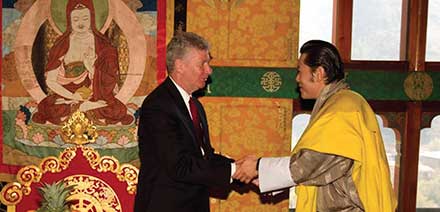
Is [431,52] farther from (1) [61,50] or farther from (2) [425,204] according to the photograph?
(1) [61,50]

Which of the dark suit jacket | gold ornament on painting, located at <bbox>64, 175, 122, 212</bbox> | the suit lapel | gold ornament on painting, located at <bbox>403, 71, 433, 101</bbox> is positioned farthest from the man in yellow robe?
gold ornament on painting, located at <bbox>403, 71, 433, 101</bbox>

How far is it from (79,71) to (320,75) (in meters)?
2.39

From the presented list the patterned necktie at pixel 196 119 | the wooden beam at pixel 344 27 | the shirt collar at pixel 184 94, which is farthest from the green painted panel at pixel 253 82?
the shirt collar at pixel 184 94

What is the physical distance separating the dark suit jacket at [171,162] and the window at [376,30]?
7.48 feet

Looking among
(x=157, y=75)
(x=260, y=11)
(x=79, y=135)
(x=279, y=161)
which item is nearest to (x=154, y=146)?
(x=79, y=135)

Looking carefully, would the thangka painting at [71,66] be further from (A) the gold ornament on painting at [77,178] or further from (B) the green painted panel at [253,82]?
(A) the gold ornament on painting at [77,178]

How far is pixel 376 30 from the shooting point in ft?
16.8

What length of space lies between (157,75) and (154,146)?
1.66 m

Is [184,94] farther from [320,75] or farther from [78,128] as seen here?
[320,75]

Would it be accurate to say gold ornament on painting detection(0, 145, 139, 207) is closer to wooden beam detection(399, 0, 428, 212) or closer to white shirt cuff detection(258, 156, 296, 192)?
white shirt cuff detection(258, 156, 296, 192)

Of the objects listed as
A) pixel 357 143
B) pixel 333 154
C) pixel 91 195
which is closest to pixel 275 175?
pixel 333 154

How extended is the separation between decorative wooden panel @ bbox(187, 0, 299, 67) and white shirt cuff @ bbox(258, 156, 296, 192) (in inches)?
69.3

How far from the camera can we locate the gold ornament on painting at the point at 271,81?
482 cm

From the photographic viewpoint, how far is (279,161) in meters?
3.13
